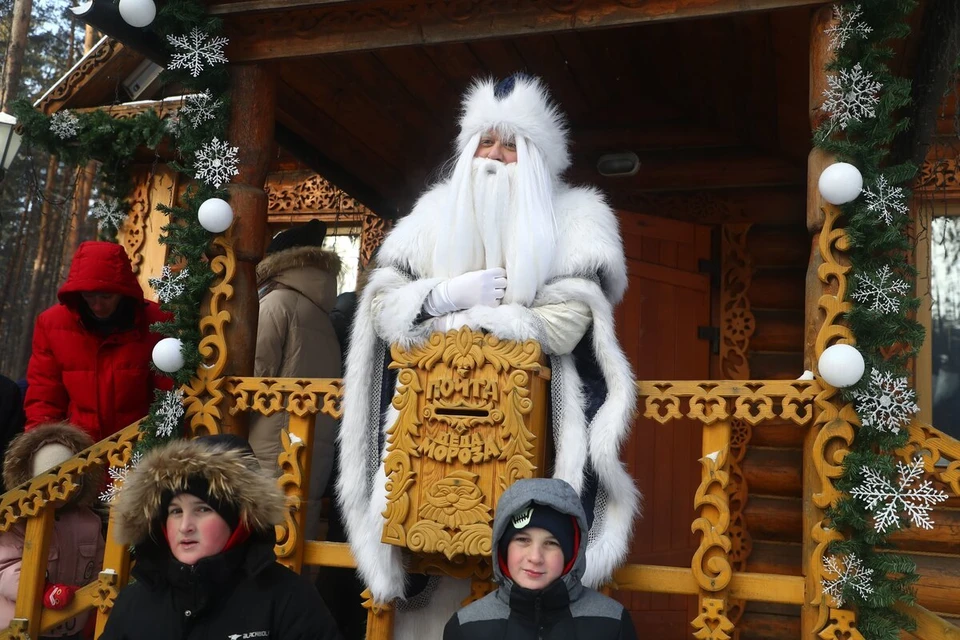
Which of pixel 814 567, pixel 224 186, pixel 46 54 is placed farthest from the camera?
pixel 46 54

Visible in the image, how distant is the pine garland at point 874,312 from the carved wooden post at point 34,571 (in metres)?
2.99

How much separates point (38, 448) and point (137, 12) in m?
1.84

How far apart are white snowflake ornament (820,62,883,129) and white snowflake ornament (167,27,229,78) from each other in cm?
239

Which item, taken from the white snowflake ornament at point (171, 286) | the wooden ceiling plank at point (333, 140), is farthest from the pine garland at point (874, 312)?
the wooden ceiling plank at point (333, 140)

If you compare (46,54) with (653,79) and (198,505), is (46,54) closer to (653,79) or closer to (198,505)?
(653,79)

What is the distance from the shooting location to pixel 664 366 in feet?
16.9

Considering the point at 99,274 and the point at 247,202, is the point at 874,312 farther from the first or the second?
the point at 99,274

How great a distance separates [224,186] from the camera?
395 centimetres

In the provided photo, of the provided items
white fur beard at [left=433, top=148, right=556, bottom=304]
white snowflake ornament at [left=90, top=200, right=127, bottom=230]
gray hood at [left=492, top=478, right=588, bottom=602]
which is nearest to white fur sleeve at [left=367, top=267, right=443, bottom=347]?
white fur beard at [left=433, top=148, right=556, bottom=304]

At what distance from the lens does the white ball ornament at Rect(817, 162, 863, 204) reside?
10.2 feet

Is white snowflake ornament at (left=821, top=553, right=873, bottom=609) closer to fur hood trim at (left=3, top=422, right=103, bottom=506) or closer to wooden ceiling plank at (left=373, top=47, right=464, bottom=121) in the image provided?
wooden ceiling plank at (left=373, top=47, right=464, bottom=121)

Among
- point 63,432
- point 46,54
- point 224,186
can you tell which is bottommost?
point 63,432

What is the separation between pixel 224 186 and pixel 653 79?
2451 mm

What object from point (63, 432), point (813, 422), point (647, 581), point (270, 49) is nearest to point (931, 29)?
point (813, 422)
